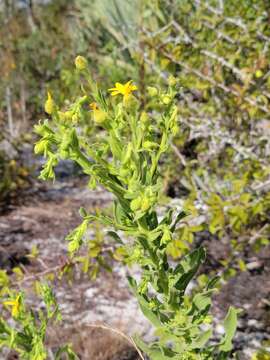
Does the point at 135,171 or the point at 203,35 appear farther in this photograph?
the point at 203,35

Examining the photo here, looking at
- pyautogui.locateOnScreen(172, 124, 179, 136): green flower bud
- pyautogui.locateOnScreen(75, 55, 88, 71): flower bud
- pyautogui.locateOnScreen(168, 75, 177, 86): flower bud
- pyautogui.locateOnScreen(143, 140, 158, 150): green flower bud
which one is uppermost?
pyautogui.locateOnScreen(75, 55, 88, 71): flower bud

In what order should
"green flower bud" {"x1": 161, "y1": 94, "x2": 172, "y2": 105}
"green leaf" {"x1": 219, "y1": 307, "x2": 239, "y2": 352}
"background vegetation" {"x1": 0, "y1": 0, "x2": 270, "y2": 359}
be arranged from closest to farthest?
A: "green flower bud" {"x1": 161, "y1": 94, "x2": 172, "y2": 105}, "green leaf" {"x1": 219, "y1": 307, "x2": 239, "y2": 352}, "background vegetation" {"x1": 0, "y1": 0, "x2": 270, "y2": 359}

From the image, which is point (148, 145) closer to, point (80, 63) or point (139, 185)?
point (139, 185)

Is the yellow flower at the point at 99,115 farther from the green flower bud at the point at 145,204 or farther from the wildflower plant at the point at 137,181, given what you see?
the green flower bud at the point at 145,204

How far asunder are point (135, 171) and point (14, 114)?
17.6 ft

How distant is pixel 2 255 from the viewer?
10.2 feet

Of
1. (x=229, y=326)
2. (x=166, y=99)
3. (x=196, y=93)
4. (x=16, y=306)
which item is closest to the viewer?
(x=166, y=99)

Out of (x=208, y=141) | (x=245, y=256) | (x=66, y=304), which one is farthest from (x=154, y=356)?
(x=208, y=141)

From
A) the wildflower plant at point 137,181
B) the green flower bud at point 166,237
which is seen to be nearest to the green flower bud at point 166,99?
the wildflower plant at point 137,181

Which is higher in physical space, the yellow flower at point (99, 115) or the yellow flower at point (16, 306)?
the yellow flower at point (99, 115)

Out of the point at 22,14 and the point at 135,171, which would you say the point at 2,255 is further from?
the point at 22,14

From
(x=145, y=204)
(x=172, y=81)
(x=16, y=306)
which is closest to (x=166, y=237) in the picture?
(x=145, y=204)

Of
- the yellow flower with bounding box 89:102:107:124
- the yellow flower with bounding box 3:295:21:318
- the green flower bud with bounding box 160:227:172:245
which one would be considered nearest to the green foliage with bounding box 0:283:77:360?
the yellow flower with bounding box 3:295:21:318

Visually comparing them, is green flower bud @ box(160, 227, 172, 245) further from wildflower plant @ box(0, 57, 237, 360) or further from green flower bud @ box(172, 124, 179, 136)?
green flower bud @ box(172, 124, 179, 136)
